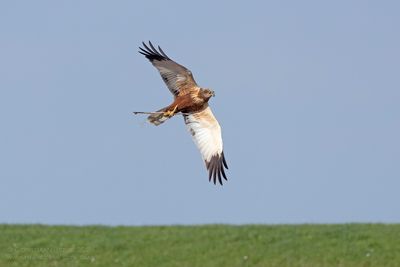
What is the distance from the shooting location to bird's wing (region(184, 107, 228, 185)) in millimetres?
16344

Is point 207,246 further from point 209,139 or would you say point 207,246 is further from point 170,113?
point 209,139

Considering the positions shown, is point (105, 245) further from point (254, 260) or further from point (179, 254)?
point (254, 260)

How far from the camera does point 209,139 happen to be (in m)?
16.5

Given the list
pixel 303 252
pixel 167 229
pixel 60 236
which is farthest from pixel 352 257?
pixel 60 236

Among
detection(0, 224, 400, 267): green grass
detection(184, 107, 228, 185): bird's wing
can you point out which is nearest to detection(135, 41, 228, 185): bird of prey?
detection(184, 107, 228, 185): bird's wing

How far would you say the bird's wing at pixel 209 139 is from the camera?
1634 centimetres

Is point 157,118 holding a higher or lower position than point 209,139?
higher

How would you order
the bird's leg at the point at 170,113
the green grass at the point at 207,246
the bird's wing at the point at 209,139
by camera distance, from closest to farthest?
the green grass at the point at 207,246
the bird's leg at the point at 170,113
the bird's wing at the point at 209,139

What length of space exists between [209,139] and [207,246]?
401 centimetres

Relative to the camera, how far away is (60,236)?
13562 mm

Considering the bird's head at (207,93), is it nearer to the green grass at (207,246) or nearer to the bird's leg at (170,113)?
the bird's leg at (170,113)

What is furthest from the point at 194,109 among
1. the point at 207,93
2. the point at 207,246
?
the point at 207,246

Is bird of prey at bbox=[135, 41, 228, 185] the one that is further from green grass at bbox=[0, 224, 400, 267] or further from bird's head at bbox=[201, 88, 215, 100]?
green grass at bbox=[0, 224, 400, 267]

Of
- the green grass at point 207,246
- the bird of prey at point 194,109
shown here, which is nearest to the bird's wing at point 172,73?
the bird of prey at point 194,109
